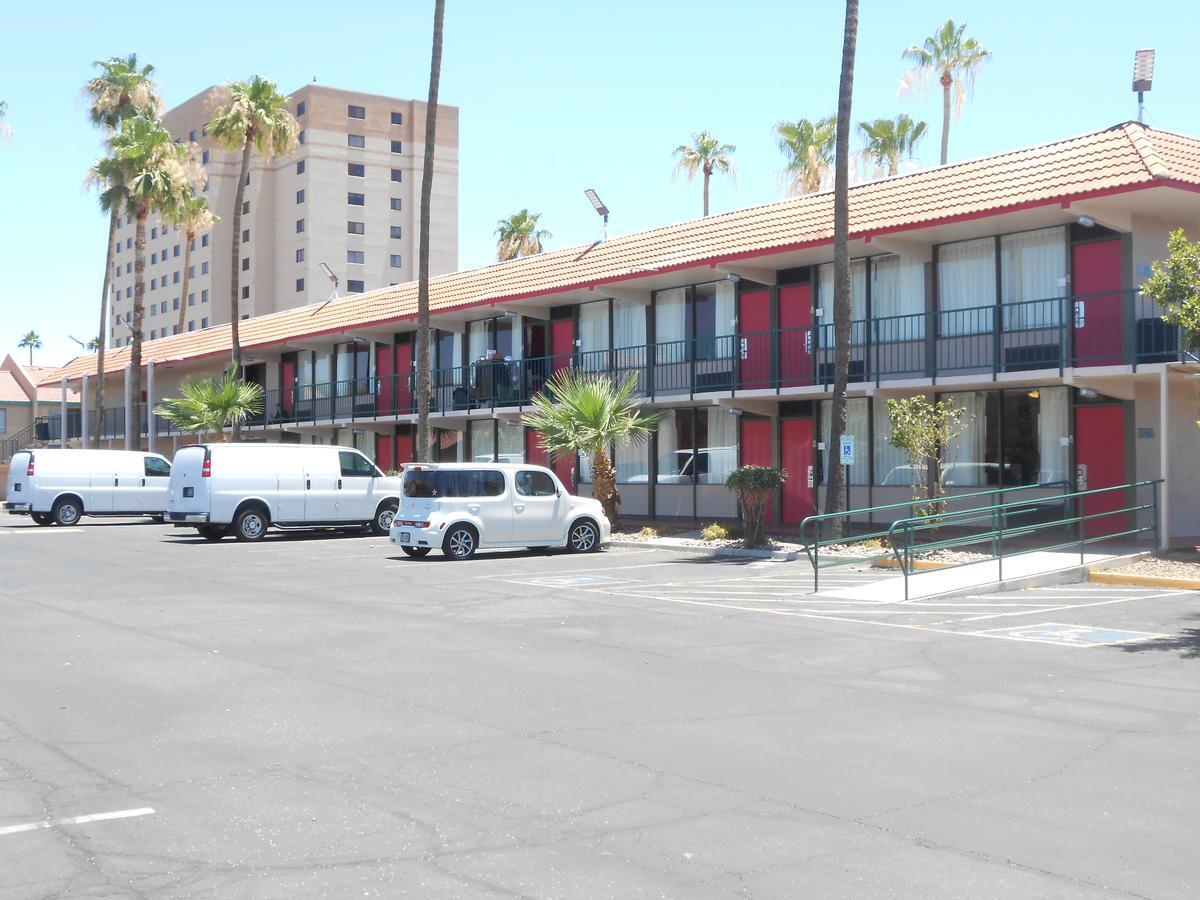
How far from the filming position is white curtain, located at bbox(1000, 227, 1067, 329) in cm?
2233

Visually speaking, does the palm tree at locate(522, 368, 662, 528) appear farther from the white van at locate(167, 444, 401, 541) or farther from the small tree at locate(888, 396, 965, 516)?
the small tree at locate(888, 396, 965, 516)

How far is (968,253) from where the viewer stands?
24.0 meters

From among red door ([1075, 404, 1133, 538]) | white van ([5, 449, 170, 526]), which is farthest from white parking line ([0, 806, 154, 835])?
white van ([5, 449, 170, 526])

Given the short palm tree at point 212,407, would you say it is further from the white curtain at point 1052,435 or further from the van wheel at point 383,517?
the white curtain at point 1052,435

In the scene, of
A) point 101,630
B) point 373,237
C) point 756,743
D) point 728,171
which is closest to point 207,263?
point 373,237

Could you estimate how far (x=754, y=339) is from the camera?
90.8 ft

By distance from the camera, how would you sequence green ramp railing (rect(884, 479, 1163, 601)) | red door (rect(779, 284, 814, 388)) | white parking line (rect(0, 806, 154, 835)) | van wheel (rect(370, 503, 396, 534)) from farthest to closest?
van wheel (rect(370, 503, 396, 534)), red door (rect(779, 284, 814, 388)), green ramp railing (rect(884, 479, 1163, 601)), white parking line (rect(0, 806, 154, 835))

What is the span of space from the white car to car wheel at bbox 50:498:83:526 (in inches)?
596

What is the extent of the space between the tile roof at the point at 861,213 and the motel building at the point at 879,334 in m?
0.07

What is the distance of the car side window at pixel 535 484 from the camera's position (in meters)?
22.7

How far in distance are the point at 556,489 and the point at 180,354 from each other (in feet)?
106

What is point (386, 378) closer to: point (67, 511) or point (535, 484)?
point (67, 511)

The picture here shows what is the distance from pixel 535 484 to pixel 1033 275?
9.87m

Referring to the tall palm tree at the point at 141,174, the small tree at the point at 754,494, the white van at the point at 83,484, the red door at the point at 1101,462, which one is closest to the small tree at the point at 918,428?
the red door at the point at 1101,462
